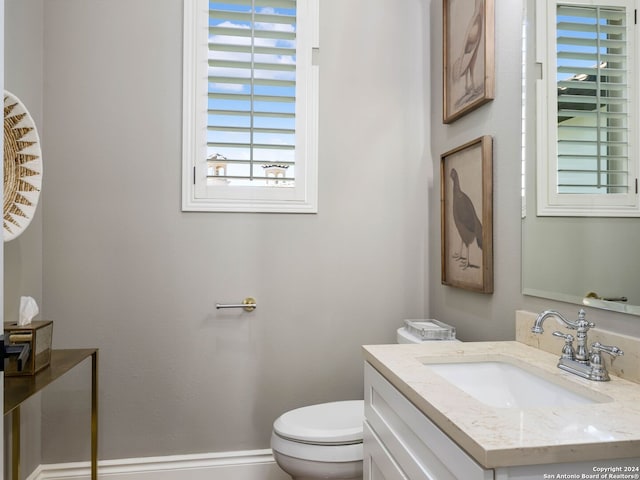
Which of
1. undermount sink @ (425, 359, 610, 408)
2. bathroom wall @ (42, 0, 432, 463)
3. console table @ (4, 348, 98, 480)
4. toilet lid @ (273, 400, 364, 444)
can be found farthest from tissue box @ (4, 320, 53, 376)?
undermount sink @ (425, 359, 610, 408)

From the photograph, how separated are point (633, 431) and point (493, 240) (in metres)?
0.95

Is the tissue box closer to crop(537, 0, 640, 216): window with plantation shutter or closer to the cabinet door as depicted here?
the cabinet door

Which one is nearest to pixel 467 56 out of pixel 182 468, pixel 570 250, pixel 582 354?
pixel 570 250

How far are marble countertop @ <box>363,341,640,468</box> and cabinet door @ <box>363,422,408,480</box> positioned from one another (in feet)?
0.67

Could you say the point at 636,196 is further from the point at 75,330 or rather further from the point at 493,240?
the point at 75,330

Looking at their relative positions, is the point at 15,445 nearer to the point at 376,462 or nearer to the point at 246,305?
the point at 246,305

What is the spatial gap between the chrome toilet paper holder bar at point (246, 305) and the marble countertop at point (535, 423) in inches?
41.6

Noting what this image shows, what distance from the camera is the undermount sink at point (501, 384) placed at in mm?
1055

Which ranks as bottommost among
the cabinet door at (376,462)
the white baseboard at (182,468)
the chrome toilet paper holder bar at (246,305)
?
the white baseboard at (182,468)

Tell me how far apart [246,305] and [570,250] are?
4.46ft

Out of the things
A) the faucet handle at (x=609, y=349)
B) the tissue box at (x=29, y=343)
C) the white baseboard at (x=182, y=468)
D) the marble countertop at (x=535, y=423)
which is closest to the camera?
the marble countertop at (x=535, y=423)

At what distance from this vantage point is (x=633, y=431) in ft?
2.30

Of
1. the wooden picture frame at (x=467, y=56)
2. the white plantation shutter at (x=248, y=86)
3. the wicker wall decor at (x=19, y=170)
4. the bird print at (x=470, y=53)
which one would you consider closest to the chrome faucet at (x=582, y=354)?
the wooden picture frame at (x=467, y=56)

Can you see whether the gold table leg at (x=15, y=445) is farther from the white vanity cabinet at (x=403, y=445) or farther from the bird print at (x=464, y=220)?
the bird print at (x=464, y=220)
